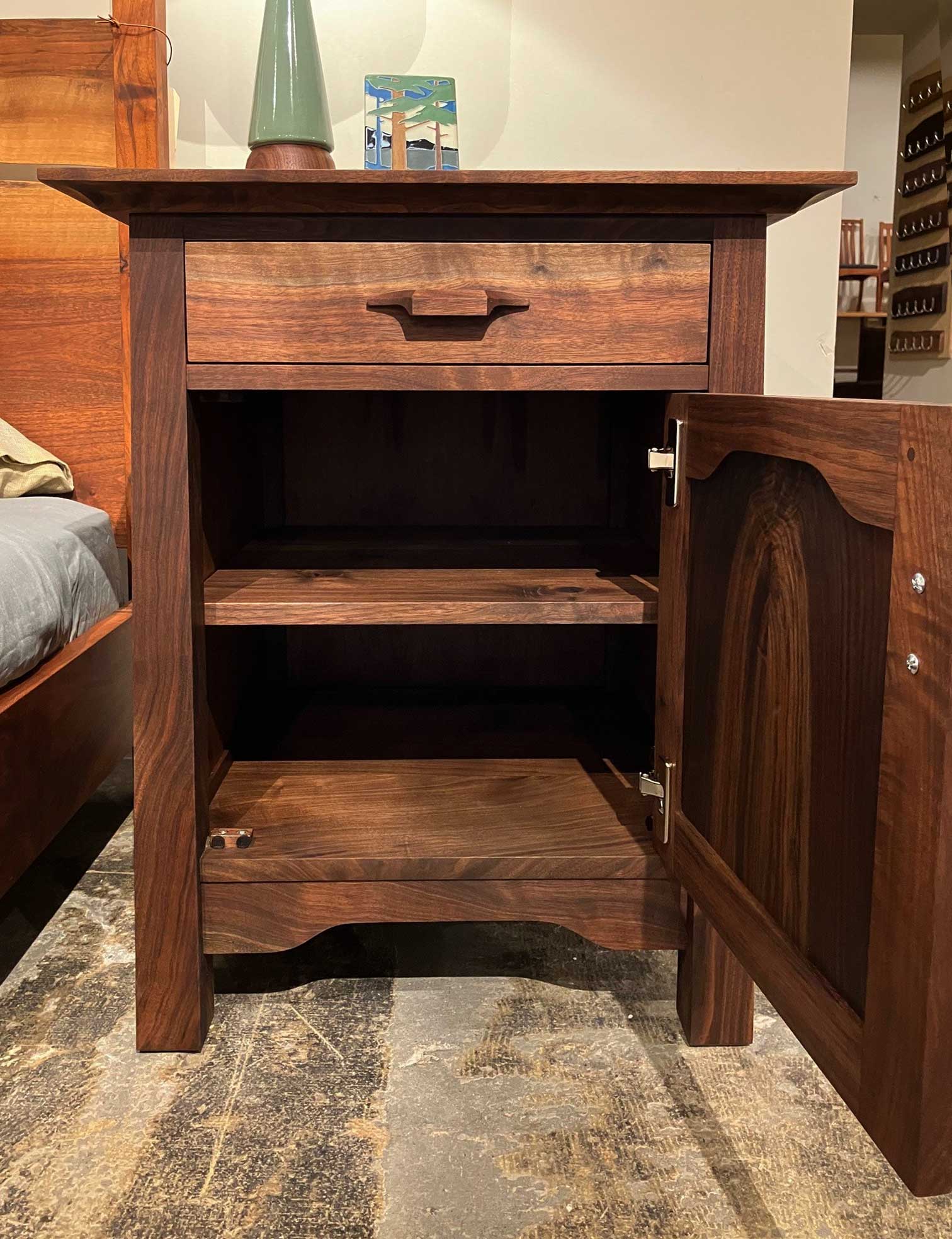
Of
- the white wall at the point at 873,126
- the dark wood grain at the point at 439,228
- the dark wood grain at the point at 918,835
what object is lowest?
the dark wood grain at the point at 918,835

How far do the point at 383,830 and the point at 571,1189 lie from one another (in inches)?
15.7

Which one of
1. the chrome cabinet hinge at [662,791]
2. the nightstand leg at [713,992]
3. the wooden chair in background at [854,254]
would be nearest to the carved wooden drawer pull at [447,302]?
the chrome cabinet hinge at [662,791]

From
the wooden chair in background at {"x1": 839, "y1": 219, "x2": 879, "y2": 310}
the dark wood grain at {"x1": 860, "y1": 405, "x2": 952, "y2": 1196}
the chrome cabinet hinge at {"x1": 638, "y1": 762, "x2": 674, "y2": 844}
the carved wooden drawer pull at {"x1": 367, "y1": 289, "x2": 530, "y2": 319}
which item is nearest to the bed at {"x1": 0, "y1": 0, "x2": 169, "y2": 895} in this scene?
the carved wooden drawer pull at {"x1": 367, "y1": 289, "x2": 530, "y2": 319}

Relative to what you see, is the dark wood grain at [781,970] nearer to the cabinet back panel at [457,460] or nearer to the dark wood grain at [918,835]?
the dark wood grain at [918,835]

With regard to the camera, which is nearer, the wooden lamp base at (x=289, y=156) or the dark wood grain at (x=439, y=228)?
the dark wood grain at (x=439, y=228)

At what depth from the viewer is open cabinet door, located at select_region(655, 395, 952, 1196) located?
1.70ft

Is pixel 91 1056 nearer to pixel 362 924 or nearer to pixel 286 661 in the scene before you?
pixel 362 924

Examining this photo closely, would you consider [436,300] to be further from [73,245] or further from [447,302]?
[73,245]

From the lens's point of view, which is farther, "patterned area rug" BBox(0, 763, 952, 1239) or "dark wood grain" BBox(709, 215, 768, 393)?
"dark wood grain" BBox(709, 215, 768, 393)

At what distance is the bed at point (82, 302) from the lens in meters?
Answer: 1.47

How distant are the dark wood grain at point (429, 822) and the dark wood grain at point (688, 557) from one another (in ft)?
0.38

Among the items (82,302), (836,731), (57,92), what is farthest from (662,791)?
(57,92)

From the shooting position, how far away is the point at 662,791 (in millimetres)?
1029

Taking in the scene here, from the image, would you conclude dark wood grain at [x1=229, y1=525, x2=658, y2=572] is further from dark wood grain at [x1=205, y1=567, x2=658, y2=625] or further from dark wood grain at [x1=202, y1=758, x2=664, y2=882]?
dark wood grain at [x1=202, y1=758, x2=664, y2=882]
